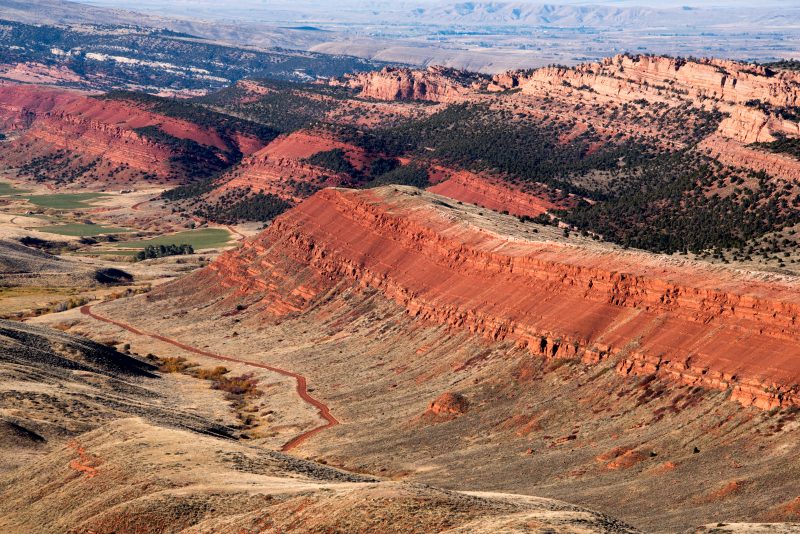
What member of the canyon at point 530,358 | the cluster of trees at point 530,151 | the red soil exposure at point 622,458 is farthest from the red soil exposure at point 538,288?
the cluster of trees at point 530,151

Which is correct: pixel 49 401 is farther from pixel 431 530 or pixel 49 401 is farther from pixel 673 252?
pixel 673 252

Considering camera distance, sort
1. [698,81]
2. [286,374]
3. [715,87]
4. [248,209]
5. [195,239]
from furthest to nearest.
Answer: [248,209]
[698,81]
[195,239]
[715,87]
[286,374]

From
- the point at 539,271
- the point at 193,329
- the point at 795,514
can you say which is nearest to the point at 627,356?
the point at 539,271

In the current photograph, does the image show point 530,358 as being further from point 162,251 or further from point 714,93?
point 714,93

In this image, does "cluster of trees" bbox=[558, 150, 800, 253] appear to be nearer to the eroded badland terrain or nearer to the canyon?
the eroded badland terrain

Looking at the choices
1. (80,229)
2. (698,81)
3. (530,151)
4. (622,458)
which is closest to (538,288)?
(622,458)

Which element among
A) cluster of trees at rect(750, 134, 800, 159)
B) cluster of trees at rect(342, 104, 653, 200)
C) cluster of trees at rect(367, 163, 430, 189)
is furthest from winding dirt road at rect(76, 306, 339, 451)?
cluster of trees at rect(367, 163, 430, 189)
